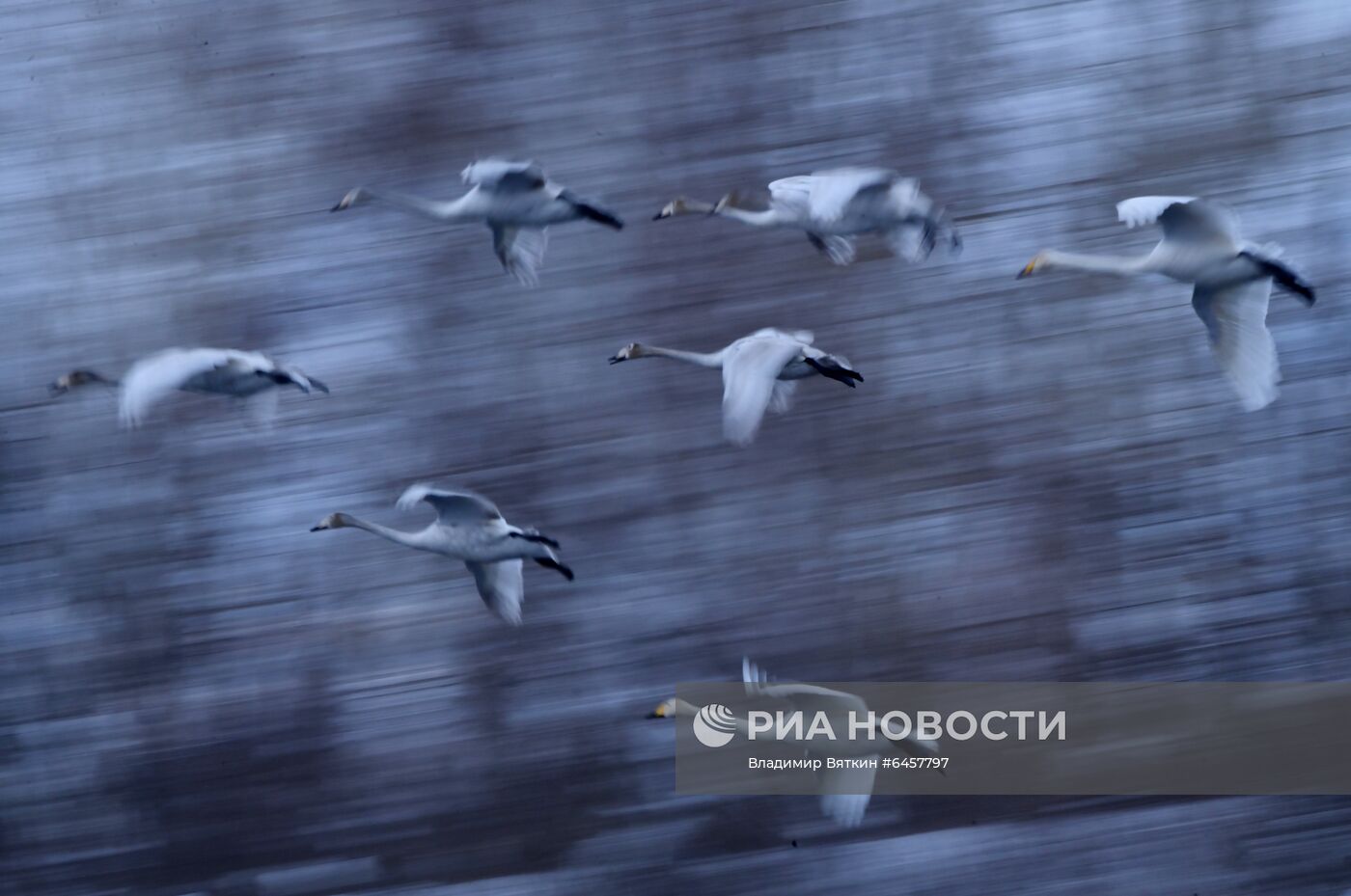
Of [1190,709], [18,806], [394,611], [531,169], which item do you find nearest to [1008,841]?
[1190,709]

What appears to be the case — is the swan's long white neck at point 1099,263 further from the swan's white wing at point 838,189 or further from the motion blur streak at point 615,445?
the motion blur streak at point 615,445

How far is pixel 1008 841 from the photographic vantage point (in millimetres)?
6270

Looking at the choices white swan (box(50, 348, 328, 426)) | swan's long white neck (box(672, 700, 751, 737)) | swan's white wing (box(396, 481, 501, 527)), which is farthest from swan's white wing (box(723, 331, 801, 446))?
white swan (box(50, 348, 328, 426))

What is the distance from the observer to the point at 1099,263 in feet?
17.9

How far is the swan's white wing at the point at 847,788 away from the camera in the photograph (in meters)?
5.66

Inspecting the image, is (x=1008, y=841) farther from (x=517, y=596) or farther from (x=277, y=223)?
(x=277, y=223)

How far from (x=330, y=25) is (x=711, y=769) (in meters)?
3.81

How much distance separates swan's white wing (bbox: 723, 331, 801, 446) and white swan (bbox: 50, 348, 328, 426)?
68.3 inches

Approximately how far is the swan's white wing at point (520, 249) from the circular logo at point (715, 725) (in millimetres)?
2001

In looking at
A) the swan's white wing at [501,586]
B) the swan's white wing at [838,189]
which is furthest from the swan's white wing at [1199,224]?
the swan's white wing at [501,586]

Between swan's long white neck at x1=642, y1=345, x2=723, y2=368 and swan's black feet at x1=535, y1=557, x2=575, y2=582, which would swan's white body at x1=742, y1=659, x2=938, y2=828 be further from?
swan's long white neck at x1=642, y1=345, x2=723, y2=368

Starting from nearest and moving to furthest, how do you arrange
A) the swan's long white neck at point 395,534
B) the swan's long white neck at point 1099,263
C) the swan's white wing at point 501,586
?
the swan's long white neck at point 1099,263 < the swan's long white neck at point 395,534 < the swan's white wing at point 501,586

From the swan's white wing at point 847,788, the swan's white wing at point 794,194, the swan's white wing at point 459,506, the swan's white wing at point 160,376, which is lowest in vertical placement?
the swan's white wing at point 847,788

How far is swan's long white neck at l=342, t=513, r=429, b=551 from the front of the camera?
5555mm
